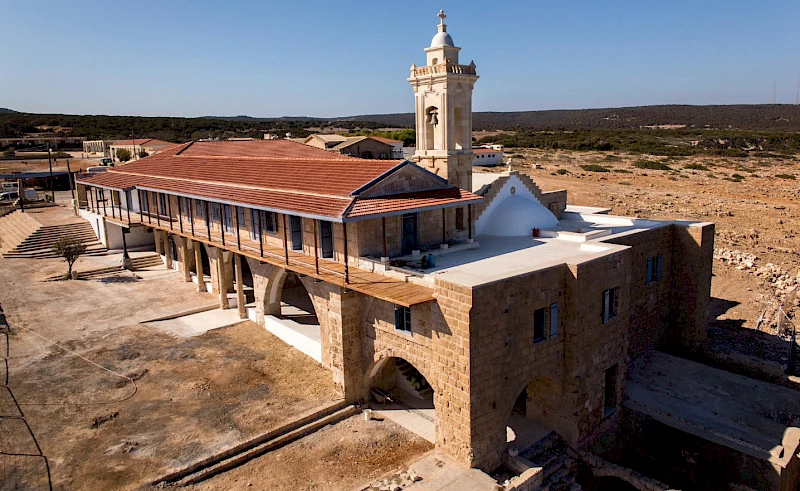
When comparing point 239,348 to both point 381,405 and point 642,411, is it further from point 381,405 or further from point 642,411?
point 642,411

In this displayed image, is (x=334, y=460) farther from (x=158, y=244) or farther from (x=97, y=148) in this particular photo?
(x=97, y=148)

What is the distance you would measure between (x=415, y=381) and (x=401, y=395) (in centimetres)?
70

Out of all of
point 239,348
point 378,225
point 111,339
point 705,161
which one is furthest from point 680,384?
point 705,161

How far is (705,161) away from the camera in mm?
73125

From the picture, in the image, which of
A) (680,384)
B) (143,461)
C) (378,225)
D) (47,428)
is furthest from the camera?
(680,384)

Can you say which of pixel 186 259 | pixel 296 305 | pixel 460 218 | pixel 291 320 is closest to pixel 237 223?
pixel 291 320

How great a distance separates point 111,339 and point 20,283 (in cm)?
1001

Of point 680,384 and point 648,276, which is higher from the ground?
point 648,276

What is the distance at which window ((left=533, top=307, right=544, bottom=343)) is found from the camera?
1532 cm

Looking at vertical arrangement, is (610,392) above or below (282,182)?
below

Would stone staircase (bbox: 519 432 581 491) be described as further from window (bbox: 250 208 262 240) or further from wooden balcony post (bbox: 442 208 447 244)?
window (bbox: 250 208 262 240)

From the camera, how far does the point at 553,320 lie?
51.0ft

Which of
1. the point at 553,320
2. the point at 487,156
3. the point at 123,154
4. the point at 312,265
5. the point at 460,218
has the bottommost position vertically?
the point at 553,320

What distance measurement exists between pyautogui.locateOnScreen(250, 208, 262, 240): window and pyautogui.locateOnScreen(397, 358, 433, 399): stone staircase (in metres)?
7.40
